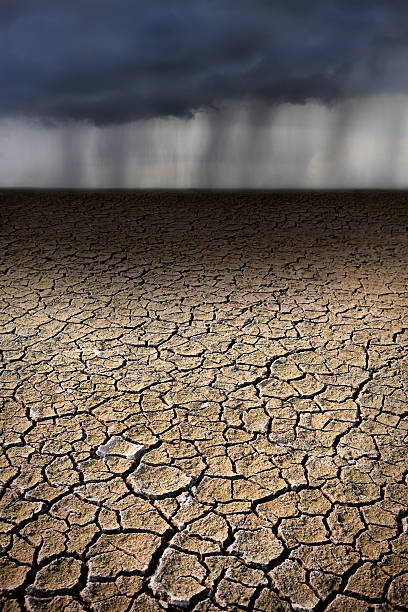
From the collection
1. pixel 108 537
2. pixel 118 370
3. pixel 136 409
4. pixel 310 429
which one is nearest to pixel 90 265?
pixel 118 370

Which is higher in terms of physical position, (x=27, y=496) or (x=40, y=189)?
(x=40, y=189)

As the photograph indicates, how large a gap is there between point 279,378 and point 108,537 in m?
1.10

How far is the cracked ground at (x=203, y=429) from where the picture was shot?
1.54 m

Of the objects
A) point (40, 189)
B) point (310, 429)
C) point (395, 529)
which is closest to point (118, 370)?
point (310, 429)

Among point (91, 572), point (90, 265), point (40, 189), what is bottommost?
point (91, 572)

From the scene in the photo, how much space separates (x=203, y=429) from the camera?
2.14 meters

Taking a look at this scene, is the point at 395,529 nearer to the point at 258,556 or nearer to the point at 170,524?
the point at 258,556

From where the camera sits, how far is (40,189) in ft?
20.2

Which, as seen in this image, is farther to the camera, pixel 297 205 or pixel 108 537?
pixel 297 205

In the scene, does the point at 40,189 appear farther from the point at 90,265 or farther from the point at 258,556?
the point at 258,556

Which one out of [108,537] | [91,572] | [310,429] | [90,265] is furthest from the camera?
[90,265]

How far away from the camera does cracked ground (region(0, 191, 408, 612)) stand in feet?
5.07

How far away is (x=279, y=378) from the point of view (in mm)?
2496

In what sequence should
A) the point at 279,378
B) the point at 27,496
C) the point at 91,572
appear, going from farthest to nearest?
the point at 279,378 < the point at 27,496 < the point at 91,572
